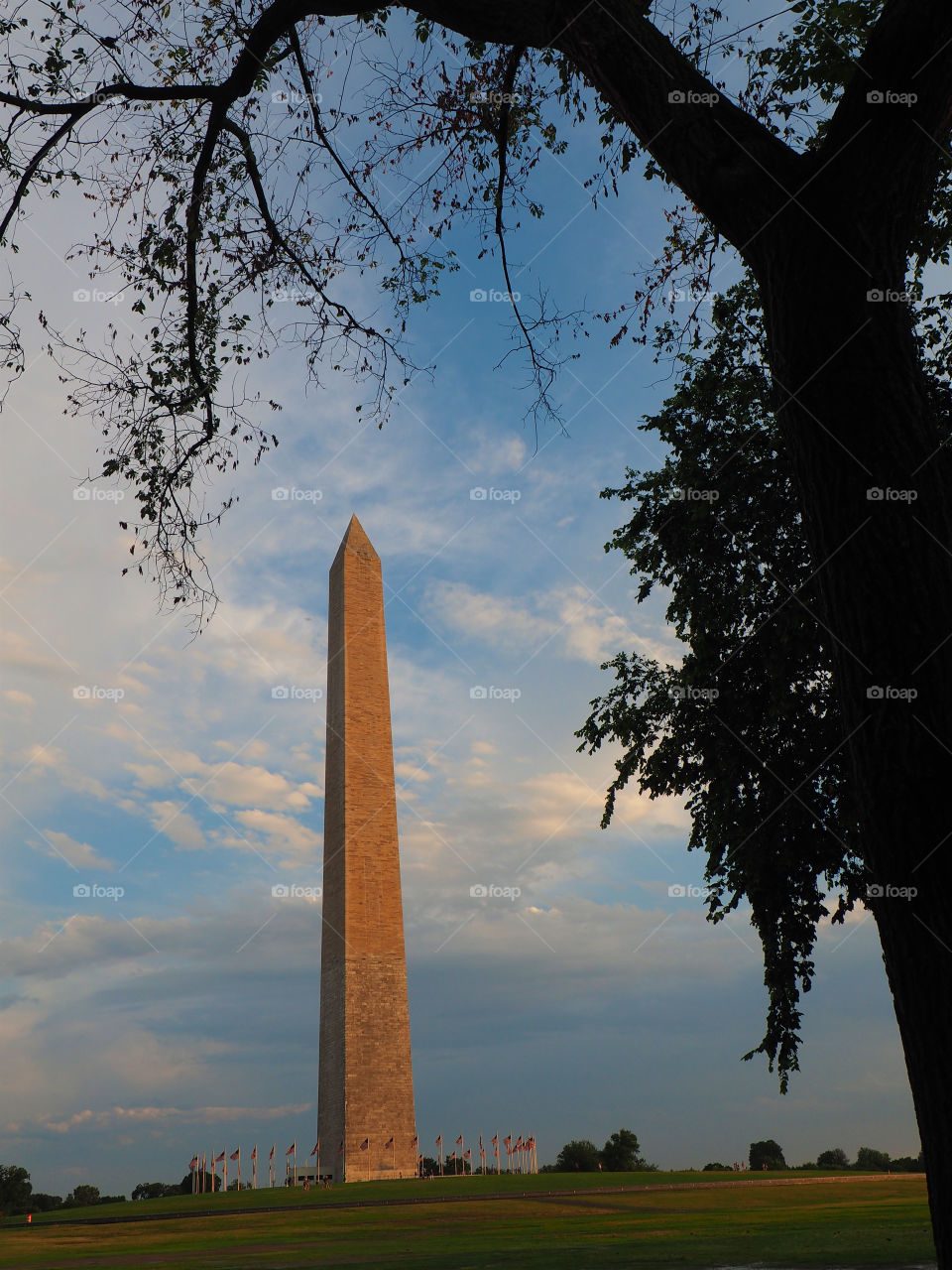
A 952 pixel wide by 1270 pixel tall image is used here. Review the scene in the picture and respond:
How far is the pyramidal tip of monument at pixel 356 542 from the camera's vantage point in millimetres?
34656

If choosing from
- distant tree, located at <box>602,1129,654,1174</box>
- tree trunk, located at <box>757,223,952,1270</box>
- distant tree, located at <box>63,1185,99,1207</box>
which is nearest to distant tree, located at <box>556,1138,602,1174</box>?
distant tree, located at <box>602,1129,654,1174</box>

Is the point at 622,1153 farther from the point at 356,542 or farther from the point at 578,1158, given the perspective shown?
the point at 356,542

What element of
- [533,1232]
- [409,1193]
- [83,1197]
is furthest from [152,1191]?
[533,1232]

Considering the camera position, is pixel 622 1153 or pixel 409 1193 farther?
pixel 622 1153

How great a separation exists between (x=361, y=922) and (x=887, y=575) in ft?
97.4

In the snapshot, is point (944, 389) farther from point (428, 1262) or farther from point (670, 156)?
point (428, 1262)

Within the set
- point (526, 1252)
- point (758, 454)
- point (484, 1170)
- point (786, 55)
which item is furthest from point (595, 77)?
point (484, 1170)

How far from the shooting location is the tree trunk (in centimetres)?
394

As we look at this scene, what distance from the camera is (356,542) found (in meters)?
34.9

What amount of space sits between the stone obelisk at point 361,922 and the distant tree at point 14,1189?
15.0 m

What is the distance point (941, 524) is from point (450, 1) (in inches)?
161

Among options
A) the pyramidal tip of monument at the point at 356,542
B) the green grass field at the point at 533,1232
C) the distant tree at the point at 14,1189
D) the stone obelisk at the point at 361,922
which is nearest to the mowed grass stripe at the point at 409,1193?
the green grass field at the point at 533,1232

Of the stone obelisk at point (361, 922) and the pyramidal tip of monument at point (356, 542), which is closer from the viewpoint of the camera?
the stone obelisk at point (361, 922)

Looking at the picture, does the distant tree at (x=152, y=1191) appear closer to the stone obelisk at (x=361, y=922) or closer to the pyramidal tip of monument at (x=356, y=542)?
the stone obelisk at (x=361, y=922)
